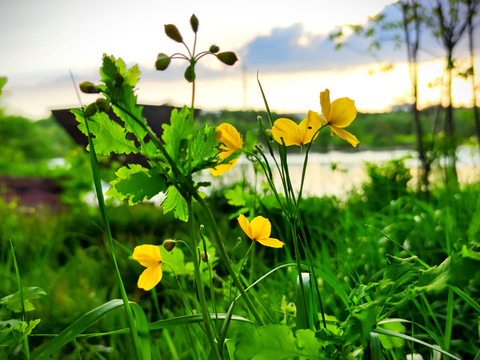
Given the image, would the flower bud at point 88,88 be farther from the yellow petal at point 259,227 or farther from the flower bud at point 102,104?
the yellow petal at point 259,227

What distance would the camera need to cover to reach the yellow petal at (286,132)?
1.95 feet

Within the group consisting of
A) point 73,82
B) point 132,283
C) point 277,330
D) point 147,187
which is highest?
point 73,82

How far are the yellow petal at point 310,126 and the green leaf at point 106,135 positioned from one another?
0.74ft

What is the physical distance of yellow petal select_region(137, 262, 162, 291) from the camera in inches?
23.3

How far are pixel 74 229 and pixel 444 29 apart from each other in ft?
10.7

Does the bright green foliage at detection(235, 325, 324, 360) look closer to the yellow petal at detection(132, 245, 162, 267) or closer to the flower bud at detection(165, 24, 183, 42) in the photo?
the yellow petal at detection(132, 245, 162, 267)

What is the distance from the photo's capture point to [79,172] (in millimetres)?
4414

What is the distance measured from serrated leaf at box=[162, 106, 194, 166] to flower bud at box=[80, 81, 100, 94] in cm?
8

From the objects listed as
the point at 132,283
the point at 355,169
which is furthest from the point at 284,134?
the point at 355,169

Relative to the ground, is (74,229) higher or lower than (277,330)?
lower

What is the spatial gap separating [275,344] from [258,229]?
17 cm

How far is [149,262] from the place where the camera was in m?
0.60

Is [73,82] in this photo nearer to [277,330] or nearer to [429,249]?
[277,330]

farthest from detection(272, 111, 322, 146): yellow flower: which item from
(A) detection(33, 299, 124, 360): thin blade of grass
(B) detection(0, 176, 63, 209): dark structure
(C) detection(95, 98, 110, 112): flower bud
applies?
(B) detection(0, 176, 63, 209): dark structure
